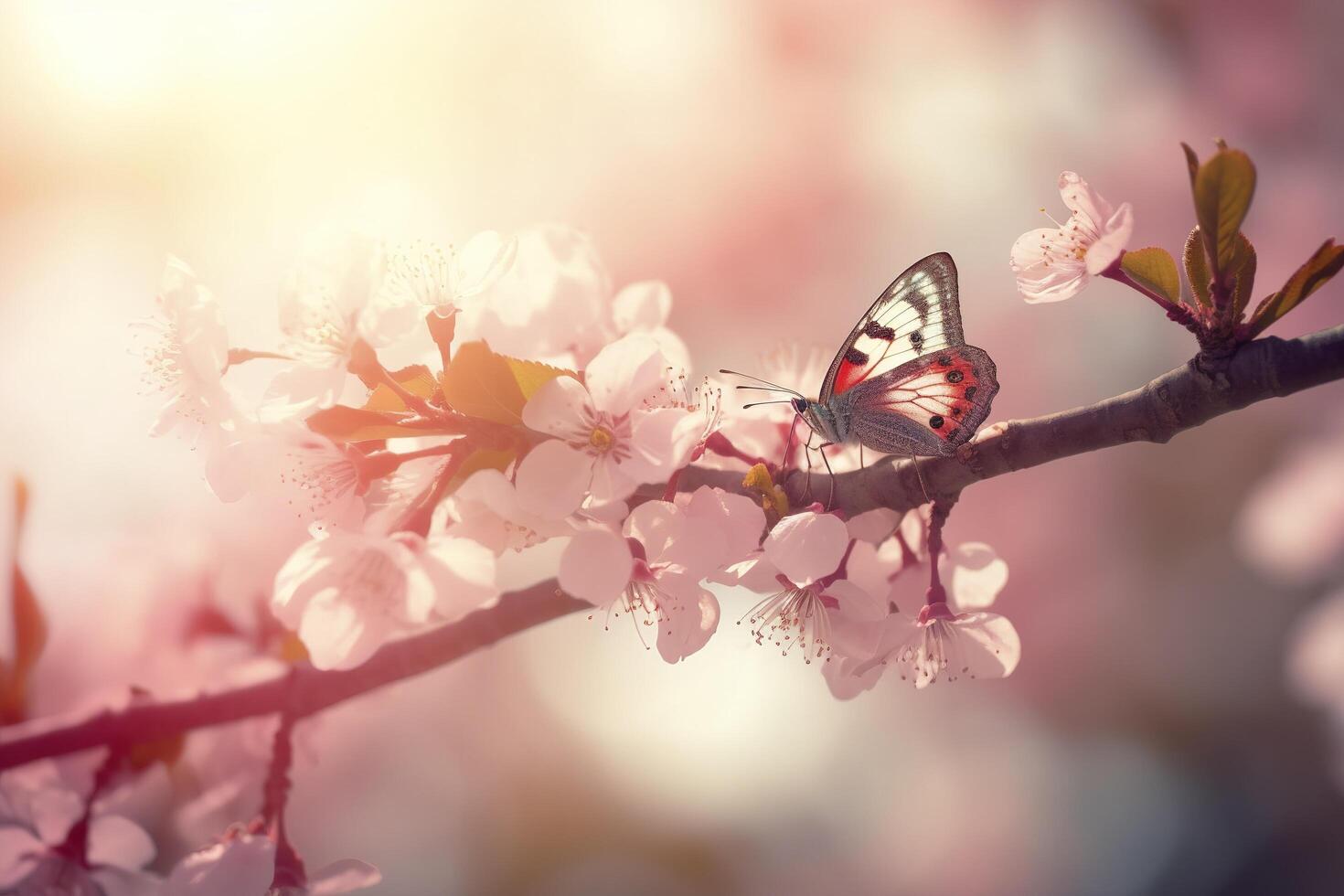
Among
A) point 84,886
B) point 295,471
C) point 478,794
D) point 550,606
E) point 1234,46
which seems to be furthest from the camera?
point 1234,46

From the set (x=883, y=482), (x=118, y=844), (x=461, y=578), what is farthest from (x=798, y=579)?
(x=118, y=844)

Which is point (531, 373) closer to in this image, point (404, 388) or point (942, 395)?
point (404, 388)

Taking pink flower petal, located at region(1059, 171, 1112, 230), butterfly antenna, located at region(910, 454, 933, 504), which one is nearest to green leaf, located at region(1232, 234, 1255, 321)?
pink flower petal, located at region(1059, 171, 1112, 230)

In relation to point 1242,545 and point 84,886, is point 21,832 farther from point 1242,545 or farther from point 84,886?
point 1242,545

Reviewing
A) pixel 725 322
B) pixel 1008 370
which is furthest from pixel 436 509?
pixel 1008 370

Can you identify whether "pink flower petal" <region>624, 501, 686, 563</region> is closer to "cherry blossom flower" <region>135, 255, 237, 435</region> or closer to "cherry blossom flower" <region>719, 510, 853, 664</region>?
"cherry blossom flower" <region>719, 510, 853, 664</region>
